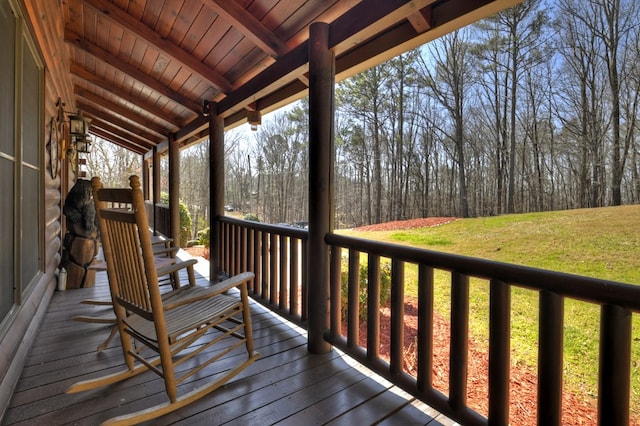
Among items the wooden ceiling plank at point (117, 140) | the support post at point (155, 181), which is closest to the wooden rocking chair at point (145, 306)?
the support post at point (155, 181)

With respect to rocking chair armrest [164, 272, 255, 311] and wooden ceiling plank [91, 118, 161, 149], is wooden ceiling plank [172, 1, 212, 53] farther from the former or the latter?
wooden ceiling plank [91, 118, 161, 149]

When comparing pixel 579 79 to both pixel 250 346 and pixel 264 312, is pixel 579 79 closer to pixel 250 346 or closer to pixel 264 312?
pixel 250 346

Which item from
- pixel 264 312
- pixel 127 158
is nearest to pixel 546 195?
pixel 264 312

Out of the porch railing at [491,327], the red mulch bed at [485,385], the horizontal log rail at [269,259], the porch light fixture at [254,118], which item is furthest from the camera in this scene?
the porch light fixture at [254,118]

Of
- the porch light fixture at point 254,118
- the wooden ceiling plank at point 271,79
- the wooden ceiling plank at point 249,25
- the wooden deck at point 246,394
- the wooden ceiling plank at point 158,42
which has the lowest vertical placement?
the wooden deck at point 246,394

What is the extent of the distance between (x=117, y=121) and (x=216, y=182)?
3.78 metres

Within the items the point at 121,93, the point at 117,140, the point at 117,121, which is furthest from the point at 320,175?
the point at 117,140

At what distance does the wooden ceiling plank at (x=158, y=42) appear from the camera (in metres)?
2.73

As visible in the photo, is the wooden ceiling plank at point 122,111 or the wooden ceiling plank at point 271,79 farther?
the wooden ceiling plank at point 122,111

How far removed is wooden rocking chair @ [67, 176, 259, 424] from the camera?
1.55 metres

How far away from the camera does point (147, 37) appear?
293cm

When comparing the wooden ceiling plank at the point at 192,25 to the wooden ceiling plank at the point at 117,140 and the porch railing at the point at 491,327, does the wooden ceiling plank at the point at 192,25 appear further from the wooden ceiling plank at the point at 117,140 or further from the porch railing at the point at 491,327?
the wooden ceiling plank at the point at 117,140

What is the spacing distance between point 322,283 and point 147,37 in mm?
2588

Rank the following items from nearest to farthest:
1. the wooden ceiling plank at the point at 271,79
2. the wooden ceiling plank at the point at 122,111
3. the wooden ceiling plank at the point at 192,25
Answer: the wooden ceiling plank at the point at 271,79 < the wooden ceiling plank at the point at 192,25 < the wooden ceiling plank at the point at 122,111
